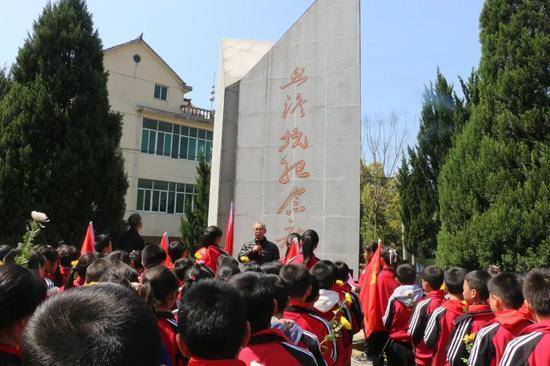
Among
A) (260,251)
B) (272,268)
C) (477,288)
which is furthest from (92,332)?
(260,251)

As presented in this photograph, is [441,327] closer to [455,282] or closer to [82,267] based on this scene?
[455,282]

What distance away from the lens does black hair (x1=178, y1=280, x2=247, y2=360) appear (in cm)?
167

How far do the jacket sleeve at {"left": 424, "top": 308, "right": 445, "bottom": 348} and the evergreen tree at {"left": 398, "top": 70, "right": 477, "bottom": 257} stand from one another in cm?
917

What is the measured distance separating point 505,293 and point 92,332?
2768mm

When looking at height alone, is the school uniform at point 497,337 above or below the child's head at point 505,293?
below

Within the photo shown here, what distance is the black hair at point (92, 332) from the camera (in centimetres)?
93

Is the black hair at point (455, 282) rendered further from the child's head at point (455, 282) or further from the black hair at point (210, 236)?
the black hair at point (210, 236)

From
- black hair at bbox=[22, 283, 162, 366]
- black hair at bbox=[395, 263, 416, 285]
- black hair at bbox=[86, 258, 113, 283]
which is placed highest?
black hair at bbox=[22, 283, 162, 366]

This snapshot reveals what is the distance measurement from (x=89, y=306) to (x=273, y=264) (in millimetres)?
2622

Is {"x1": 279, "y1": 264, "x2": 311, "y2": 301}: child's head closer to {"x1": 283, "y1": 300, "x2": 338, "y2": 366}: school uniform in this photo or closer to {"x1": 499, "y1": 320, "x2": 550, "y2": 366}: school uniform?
{"x1": 283, "y1": 300, "x2": 338, "y2": 366}: school uniform

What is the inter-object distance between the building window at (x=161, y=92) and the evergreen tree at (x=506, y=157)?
19725 mm

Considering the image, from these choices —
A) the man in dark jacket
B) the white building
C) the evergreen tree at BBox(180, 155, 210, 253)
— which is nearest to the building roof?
the white building

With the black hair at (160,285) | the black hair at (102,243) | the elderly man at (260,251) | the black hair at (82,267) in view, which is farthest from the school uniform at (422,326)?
the black hair at (102,243)

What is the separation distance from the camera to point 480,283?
351cm
